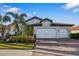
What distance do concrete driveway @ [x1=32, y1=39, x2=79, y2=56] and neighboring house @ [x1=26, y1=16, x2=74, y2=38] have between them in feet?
0.50

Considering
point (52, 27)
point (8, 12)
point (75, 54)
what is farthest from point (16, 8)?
point (75, 54)

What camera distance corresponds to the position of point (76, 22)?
9.42 meters

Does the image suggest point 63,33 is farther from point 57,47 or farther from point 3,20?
point 3,20

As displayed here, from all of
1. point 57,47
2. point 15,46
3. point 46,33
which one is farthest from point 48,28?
point 15,46

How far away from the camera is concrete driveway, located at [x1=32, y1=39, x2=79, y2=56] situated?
9289 mm

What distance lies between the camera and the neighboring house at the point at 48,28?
9.42m

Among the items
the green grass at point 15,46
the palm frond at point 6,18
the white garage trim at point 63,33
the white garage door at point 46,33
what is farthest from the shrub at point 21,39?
the white garage trim at point 63,33

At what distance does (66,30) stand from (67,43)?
1.09ft

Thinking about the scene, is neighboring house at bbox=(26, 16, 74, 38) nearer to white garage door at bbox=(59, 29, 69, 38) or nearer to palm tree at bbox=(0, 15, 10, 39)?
white garage door at bbox=(59, 29, 69, 38)

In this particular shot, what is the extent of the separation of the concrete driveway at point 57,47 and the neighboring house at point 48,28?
15cm

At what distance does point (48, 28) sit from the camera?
9.56 metres

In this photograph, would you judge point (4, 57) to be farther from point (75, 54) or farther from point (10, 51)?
point (75, 54)

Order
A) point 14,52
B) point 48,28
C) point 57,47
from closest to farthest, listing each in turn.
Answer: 1. point 14,52
2. point 57,47
3. point 48,28

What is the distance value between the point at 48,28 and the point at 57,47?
1.77 feet
